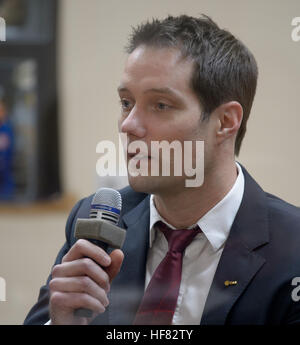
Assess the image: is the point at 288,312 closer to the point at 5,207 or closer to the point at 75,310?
the point at 75,310

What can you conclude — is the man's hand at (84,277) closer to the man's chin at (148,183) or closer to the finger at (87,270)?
the finger at (87,270)

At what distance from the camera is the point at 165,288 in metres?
1.09

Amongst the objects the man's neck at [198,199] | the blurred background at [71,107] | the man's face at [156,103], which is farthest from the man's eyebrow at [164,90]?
the man's neck at [198,199]

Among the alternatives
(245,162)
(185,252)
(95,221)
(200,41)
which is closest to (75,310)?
(95,221)

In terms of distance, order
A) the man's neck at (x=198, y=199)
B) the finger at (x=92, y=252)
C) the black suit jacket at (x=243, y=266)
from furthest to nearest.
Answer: the man's neck at (x=198, y=199) < the black suit jacket at (x=243, y=266) < the finger at (x=92, y=252)

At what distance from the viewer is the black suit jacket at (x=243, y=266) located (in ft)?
3.42

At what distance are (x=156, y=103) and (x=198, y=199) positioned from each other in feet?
0.91

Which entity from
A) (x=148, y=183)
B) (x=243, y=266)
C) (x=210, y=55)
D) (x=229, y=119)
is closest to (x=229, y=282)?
(x=243, y=266)

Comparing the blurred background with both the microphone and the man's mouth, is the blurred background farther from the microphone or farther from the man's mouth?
the microphone

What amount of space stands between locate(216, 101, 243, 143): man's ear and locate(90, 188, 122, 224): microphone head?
1.17 ft

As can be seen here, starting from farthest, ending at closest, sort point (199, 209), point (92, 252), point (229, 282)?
point (199, 209), point (229, 282), point (92, 252)

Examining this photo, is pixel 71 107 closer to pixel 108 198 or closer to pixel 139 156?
pixel 139 156

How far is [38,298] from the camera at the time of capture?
116cm

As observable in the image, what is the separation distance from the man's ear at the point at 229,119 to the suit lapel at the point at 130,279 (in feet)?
1.04
